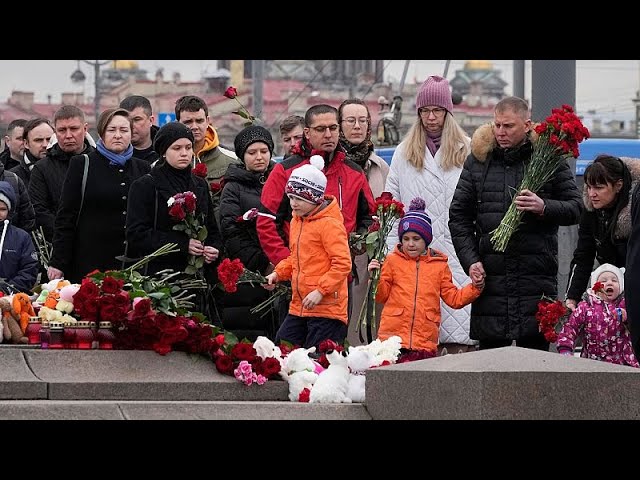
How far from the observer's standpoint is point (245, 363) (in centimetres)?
888

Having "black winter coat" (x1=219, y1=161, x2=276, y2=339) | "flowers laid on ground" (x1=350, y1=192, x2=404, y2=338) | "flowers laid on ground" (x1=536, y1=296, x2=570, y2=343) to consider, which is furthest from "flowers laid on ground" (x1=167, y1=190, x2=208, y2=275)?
"flowers laid on ground" (x1=536, y1=296, x2=570, y2=343)

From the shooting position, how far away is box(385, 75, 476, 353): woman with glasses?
1112 centimetres

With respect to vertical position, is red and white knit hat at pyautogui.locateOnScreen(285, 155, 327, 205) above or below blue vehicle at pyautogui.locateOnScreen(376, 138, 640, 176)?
below

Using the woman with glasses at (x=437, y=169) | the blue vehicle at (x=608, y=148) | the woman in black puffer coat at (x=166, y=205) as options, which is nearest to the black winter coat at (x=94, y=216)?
the woman in black puffer coat at (x=166, y=205)

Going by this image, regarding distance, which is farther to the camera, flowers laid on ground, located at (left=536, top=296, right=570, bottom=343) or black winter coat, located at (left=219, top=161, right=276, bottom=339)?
black winter coat, located at (left=219, top=161, right=276, bottom=339)

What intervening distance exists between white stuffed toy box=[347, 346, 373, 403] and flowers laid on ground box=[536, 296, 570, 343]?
1357 millimetres

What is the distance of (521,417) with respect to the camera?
7562mm

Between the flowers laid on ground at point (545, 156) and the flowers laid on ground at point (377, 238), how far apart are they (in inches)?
25.0

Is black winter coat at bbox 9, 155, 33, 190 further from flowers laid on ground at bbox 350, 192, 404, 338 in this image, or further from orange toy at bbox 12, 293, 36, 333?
orange toy at bbox 12, 293, 36, 333

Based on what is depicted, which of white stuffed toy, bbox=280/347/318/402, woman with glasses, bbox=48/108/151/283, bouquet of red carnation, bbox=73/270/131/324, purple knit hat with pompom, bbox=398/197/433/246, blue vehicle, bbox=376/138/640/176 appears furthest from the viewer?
blue vehicle, bbox=376/138/640/176

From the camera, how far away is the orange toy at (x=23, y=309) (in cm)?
921

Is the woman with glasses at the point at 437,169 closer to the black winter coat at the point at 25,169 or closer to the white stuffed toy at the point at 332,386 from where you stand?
the white stuffed toy at the point at 332,386

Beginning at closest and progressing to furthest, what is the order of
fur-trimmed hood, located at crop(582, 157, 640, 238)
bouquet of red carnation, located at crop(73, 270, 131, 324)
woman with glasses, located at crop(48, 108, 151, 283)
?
1. bouquet of red carnation, located at crop(73, 270, 131, 324)
2. fur-trimmed hood, located at crop(582, 157, 640, 238)
3. woman with glasses, located at crop(48, 108, 151, 283)

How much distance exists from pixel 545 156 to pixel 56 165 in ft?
11.4
